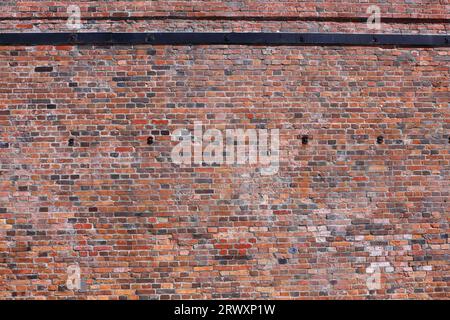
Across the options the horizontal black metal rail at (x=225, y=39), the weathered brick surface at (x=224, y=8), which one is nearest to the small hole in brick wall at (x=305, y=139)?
the horizontal black metal rail at (x=225, y=39)

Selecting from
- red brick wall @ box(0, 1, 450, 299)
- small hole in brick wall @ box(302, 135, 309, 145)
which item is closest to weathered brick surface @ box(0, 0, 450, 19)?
red brick wall @ box(0, 1, 450, 299)

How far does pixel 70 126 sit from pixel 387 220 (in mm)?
3915

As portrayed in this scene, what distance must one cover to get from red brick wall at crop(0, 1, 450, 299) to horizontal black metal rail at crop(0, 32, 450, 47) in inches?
3.6

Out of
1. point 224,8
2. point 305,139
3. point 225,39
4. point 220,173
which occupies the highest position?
point 224,8

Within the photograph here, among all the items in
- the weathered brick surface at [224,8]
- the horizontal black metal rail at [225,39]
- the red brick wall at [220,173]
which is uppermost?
the weathered brick surface at [224,8]

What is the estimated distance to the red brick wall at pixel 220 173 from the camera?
4.79 m

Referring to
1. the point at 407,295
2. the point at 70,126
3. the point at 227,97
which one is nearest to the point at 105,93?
the point at 70,126

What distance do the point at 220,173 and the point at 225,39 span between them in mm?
1616

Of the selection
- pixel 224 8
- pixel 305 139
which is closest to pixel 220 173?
pixel 305 139

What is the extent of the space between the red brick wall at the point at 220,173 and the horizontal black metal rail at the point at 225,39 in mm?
91

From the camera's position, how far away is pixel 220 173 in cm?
487

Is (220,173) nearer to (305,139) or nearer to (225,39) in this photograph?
(305,139)

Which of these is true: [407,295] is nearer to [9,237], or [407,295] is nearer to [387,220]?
[387,220]

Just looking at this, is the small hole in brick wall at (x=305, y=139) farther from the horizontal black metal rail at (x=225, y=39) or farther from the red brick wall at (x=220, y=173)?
the horizontal black metal rail at (x=225, y=39)
